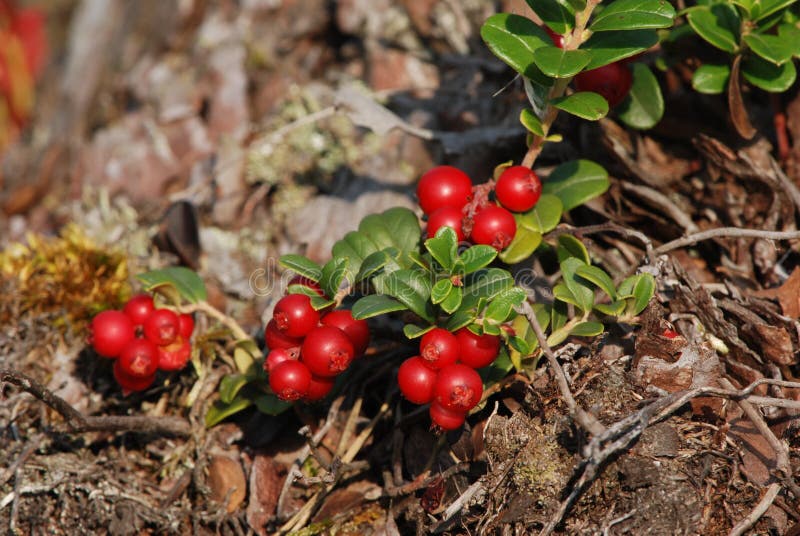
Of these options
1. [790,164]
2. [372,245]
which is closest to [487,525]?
[372,245]

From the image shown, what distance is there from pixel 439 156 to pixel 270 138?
35.4 inches

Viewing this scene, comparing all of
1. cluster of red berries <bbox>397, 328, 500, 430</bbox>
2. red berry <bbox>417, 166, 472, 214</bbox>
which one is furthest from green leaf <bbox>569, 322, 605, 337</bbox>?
red berry <bbox>417, 166, 472, 214</bbox>

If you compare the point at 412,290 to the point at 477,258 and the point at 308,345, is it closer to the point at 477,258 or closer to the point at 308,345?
the point at 477,258

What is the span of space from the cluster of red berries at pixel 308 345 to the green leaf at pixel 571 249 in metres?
0.81

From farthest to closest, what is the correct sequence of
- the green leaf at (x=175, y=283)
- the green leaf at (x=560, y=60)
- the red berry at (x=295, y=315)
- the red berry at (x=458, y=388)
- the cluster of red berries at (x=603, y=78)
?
the green leaf at (x=175, y=283)
the cluster of red berries at (x=603, y=78)
the red berry at (x=295, y=315)
the green leaf at (x=560, y=60)
the red berry at (x=458, y=388)

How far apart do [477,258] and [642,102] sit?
111 cm

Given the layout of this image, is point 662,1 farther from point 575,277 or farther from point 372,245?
point 372,245

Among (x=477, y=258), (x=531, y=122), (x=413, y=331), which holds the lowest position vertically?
(x=413, y=331)

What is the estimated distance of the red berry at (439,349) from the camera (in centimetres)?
210

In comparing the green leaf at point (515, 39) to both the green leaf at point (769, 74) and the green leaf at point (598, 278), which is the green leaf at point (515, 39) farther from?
the green leaf at point (769, 74)

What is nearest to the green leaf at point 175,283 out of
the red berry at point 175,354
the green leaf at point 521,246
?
the red berry at point 175,354

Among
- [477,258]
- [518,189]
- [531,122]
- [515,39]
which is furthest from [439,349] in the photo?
[515,39]

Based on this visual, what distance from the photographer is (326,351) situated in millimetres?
2186

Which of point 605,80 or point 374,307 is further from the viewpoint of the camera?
point 605,80
